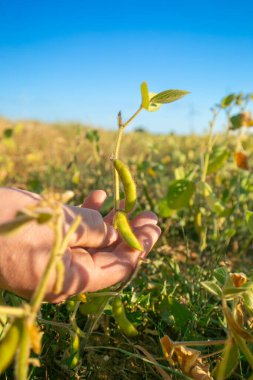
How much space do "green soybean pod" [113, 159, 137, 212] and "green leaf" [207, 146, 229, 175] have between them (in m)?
0.64

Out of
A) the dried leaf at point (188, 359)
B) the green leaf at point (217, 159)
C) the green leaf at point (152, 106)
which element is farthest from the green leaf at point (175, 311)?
the green leaf at point (217, 159)

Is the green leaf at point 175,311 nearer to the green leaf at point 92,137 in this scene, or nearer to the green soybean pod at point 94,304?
the green soybean pod at point 94,304

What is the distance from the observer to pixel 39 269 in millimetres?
648

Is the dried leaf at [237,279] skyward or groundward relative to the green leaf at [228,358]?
skyward

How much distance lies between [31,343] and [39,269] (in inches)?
8.9

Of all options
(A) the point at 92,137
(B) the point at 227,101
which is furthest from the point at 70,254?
(A) the point at 92,137

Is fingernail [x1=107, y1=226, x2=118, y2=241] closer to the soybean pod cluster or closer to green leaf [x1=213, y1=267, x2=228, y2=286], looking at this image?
the soybean pod cluster

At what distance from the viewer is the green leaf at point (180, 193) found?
3.89ft

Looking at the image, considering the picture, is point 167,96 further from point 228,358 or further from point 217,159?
point 217,159

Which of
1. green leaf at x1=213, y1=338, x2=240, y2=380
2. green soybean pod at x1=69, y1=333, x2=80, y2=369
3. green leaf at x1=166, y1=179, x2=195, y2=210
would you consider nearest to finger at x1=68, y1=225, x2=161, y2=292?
green soybean pod at x1=69, y1=333, x2=80, y2=369

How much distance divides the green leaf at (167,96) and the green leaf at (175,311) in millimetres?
450

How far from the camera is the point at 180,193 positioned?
3.90 feet

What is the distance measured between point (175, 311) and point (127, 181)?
0.36m

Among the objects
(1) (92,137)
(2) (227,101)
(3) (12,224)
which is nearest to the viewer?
(3) (12,224)
